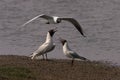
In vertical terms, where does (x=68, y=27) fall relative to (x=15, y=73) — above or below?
below

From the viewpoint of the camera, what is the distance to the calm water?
743 inches

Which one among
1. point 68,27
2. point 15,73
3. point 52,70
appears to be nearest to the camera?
point 15,73

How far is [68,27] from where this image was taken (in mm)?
23047

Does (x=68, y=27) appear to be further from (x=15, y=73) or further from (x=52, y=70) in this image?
(x=15, y=73)

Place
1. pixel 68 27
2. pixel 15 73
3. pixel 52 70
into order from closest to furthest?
1. pixel 15 73
2. pixel 52 70
3. pixel 68 27

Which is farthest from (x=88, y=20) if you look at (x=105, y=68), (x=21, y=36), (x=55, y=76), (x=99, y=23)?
(x=55, y=76)

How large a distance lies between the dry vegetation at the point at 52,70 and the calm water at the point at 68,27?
228cm

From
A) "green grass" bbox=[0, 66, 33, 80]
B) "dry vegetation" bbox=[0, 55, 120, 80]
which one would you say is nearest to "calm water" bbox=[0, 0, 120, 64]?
"dry vegetation" bbox=[0, 55, 120, 80]

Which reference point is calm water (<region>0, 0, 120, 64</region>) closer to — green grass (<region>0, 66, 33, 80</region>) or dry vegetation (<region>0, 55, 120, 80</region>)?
dry vegetation (<region>0, 55, 120, 80</region>)

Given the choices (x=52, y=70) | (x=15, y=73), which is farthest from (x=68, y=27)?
(x=15, y=73)

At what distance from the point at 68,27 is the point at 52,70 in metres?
9.03

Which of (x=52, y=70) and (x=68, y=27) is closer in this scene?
(x=52, y=70)

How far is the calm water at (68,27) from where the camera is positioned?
1888 centimetres

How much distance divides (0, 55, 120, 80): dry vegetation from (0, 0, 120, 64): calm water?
228cm
